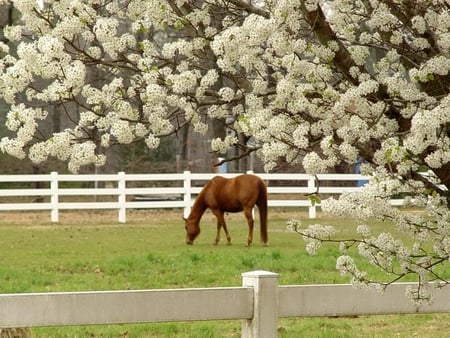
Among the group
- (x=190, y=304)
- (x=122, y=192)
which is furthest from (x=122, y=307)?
(x=122, y=192)

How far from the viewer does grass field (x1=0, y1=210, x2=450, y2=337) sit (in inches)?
437

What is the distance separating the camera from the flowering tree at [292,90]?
20.8 feet

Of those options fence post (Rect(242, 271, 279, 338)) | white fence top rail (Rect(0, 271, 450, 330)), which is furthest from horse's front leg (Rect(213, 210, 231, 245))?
fence post (Rect(242, 271, 279, 338))

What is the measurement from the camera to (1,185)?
3747cm

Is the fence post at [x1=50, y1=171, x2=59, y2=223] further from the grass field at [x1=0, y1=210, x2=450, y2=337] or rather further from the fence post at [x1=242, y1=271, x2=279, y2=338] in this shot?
the fence post at [x1=242, y1=271, x2=279, y2=338]

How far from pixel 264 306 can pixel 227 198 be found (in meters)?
15.2

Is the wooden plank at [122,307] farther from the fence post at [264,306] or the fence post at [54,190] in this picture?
the fence post at [54,190]

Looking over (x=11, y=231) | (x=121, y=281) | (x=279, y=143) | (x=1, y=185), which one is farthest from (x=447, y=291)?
(x=1, y=185)

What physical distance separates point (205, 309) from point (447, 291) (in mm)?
2031

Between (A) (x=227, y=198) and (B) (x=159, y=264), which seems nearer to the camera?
(B) (x=159, y=264)

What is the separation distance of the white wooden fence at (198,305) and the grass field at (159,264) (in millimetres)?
2756

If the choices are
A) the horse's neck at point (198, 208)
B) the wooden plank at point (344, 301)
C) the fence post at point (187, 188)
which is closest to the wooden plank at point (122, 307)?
the wooden plank at point (344, 301)

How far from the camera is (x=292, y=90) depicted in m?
6.48

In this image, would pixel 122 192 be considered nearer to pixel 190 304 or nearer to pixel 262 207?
pixel 262 207
